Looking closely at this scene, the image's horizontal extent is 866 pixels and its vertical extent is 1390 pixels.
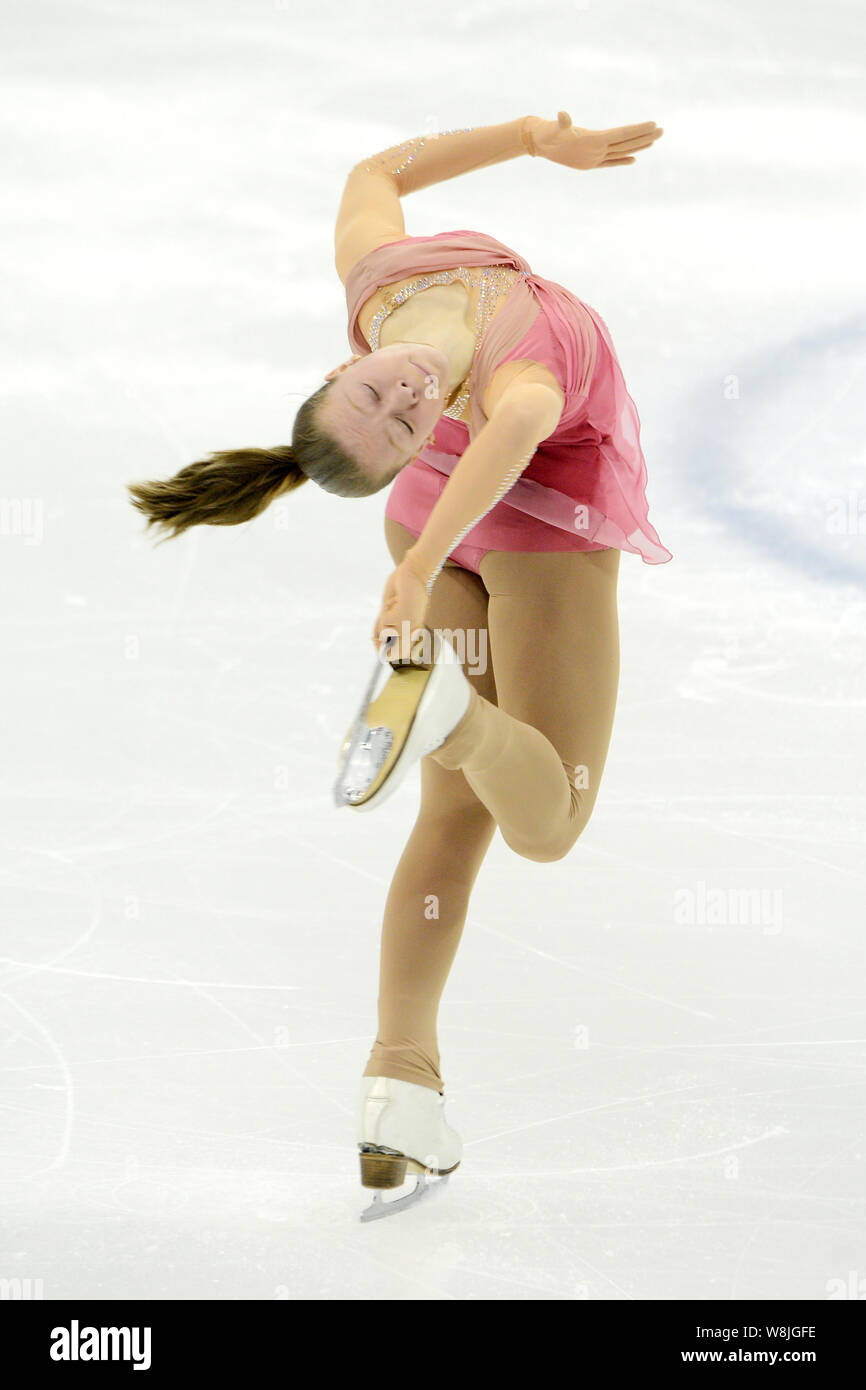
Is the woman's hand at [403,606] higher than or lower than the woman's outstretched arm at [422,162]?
lower

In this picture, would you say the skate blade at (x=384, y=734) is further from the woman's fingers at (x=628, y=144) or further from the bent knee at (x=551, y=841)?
the woman's fingers at (x=628, y=144)

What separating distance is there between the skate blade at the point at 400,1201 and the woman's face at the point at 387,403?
1113 millimetres

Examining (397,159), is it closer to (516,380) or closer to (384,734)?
(516,380)

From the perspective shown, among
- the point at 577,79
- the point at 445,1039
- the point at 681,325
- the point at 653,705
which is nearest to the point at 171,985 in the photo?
the point at 445,1039

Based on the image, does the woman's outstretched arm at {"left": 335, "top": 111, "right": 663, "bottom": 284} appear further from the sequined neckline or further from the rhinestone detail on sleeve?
the sequined neckline

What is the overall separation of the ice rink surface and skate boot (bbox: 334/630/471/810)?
68 cm

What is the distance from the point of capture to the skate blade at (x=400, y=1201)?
2.33m

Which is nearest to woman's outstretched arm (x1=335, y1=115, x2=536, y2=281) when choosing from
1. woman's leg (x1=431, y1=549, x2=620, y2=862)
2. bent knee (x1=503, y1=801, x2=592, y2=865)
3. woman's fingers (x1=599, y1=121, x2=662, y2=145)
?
woman's fingers (x1=599, y1=121, x2=662, y2=145)

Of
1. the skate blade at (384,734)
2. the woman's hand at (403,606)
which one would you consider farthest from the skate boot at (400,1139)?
the woman's hand at (403,606)

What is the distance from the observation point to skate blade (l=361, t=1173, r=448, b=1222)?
2330mm

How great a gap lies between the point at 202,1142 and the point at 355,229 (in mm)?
1516

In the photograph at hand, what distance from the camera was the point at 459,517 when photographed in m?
2.10

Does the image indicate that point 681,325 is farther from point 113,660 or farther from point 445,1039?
point 445,1039
